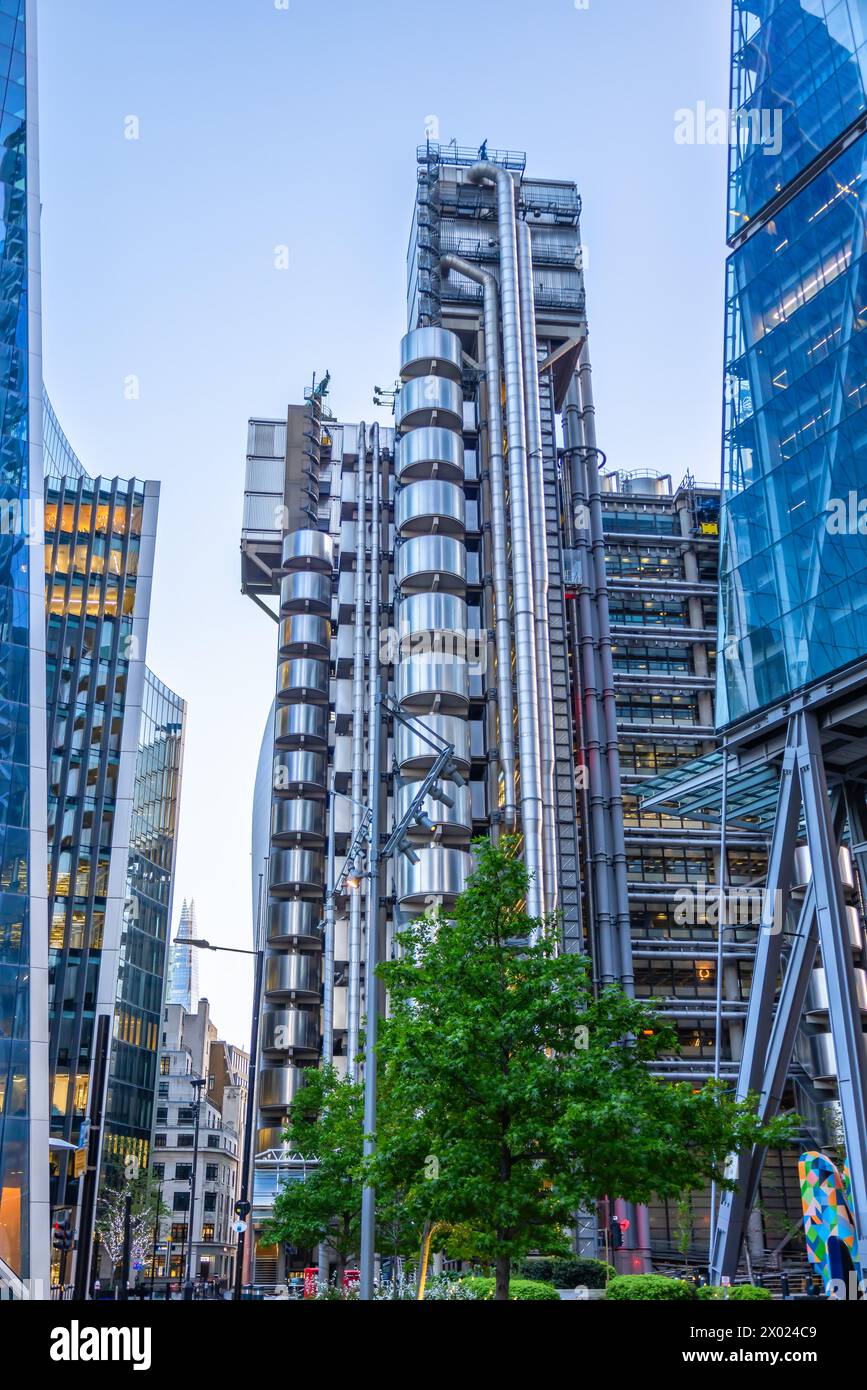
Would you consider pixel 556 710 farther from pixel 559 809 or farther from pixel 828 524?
pixel 828 524

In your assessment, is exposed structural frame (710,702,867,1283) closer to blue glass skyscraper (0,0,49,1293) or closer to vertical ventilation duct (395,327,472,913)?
blue glass skyscraper (0,0,49,1293)

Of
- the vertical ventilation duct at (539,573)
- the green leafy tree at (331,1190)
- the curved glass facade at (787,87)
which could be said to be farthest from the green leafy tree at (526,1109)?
the vertical ventilation duct at (539,573)

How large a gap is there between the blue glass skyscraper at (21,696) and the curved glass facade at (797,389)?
69.9ft

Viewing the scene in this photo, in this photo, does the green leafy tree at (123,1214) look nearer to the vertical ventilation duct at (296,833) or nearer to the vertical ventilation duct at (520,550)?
the vertical ventilation duct at (296,833)

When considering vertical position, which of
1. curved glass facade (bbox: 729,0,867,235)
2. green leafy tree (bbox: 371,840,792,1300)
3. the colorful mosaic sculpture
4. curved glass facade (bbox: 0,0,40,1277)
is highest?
curved glass facade (bbox: 729,0,867,235)

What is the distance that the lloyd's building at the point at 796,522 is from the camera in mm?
33938

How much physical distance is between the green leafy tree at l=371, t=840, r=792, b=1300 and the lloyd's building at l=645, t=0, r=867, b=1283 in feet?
34.6

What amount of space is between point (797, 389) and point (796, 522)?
14.4 ft

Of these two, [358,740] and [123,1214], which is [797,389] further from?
[123,1214]

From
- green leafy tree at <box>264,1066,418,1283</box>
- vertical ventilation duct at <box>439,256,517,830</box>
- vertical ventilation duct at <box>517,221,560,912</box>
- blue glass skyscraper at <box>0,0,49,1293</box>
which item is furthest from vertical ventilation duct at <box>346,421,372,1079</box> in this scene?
blue glass skyscraper at <box>0,0,49,1293</box>

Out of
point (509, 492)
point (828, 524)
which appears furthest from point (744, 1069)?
point (509, 492)

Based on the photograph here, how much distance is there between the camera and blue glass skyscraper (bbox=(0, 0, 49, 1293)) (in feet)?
87.8

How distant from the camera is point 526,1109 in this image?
2208 cm
